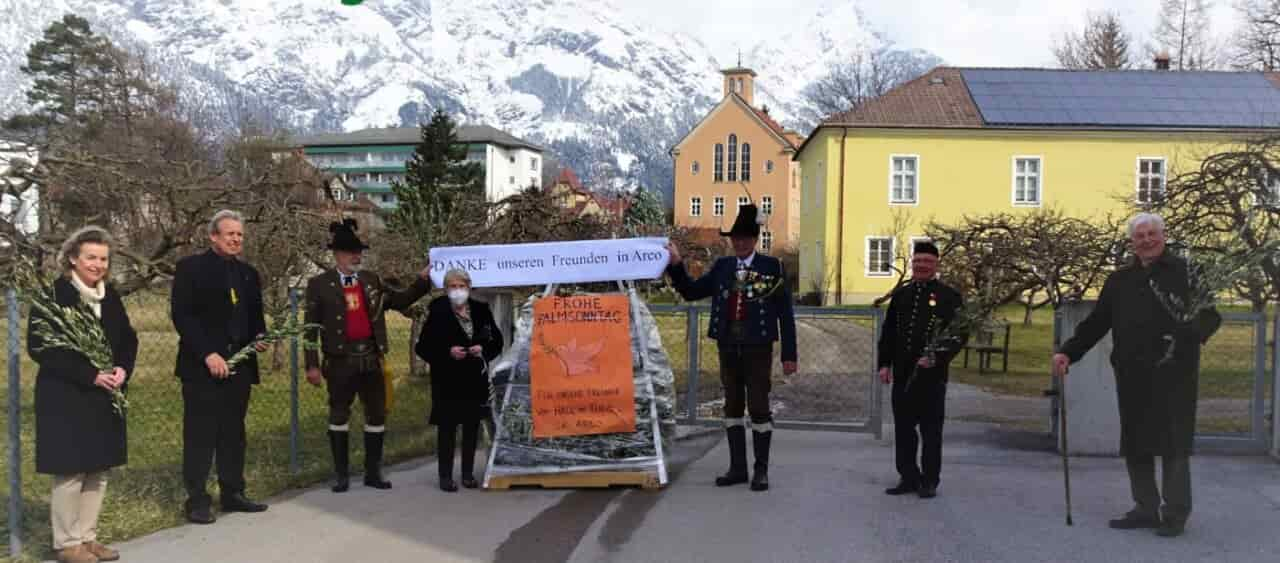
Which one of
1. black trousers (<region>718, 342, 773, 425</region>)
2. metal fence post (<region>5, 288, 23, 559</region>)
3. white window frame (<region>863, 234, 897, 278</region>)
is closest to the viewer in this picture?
metal fence post (<region>5, 288, 23, 559</region>)

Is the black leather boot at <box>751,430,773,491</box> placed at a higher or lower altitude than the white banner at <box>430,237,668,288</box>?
lower

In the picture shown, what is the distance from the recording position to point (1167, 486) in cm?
657

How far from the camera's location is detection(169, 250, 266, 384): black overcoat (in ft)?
22.2

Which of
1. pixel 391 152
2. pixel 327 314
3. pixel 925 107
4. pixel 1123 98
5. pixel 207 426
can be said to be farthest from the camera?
pixel 391 152

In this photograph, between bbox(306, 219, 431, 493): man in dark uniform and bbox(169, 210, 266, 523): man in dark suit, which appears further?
bbox(306, 219, 431, 493): man in dark uniform

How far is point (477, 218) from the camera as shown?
513 inches

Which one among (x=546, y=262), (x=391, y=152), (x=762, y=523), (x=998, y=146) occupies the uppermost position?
(x=391, y=152)

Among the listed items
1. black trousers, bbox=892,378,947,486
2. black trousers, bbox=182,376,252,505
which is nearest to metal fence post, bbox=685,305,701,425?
black trousers, bbox=892,378,947,486

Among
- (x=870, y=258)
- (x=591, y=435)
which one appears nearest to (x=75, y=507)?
(x=591, y=435)

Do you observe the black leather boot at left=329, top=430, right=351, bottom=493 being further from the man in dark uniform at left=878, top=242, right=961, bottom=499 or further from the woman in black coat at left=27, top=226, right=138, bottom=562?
the man in dark uniform at left=878, top=242, right=961, bottom=499

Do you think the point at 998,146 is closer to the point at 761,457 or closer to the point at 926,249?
the point at 926,249

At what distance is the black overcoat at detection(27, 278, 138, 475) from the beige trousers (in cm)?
11

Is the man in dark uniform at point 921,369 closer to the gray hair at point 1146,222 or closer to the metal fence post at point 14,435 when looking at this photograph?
the gray hair at point 1146,222

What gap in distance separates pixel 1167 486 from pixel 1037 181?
1523 inches
